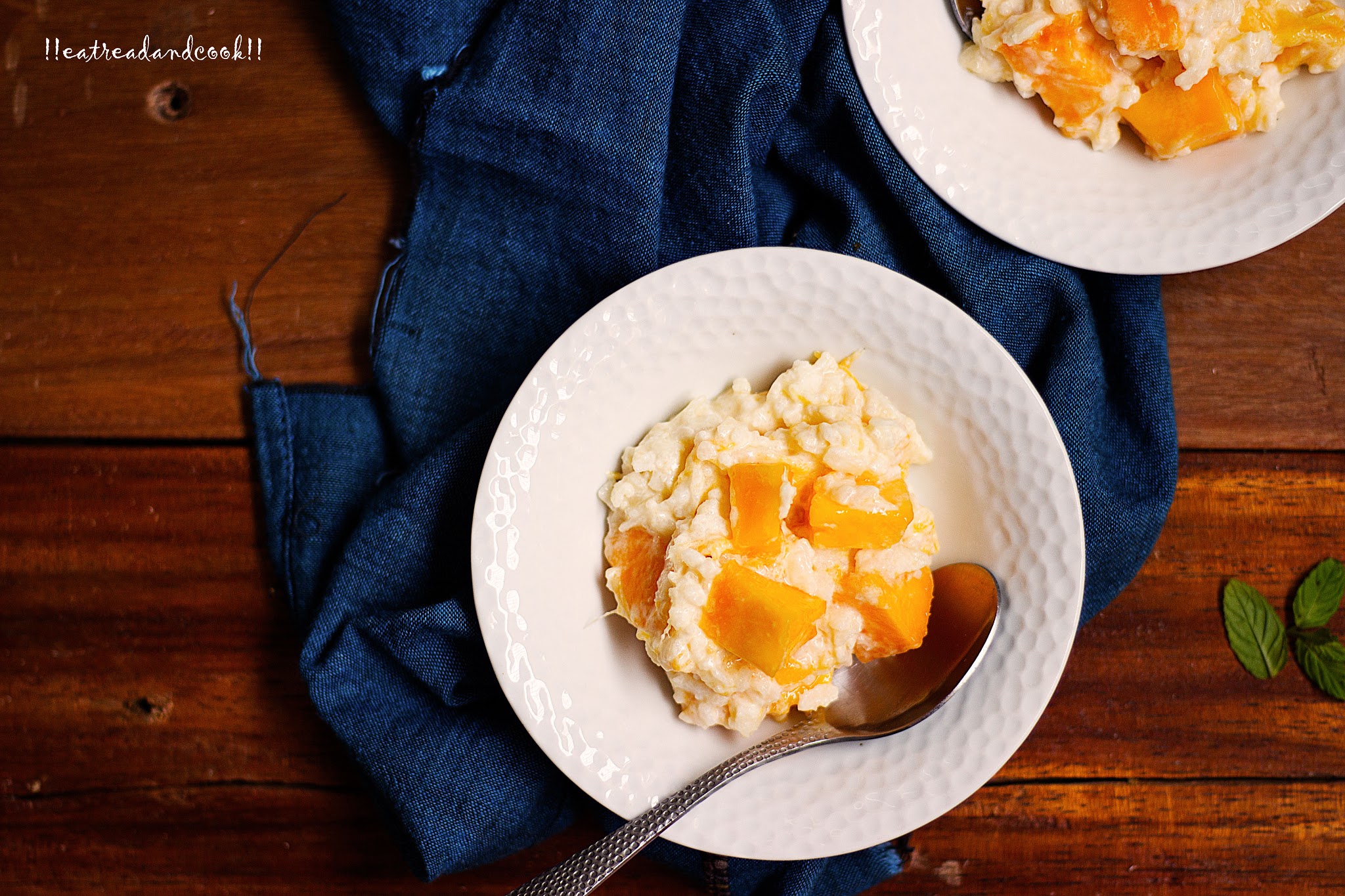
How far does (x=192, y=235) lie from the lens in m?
2.08

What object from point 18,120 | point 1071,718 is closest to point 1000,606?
point 1071,718

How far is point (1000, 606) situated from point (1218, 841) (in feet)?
2.96

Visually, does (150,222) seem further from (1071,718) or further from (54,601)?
(1071,718)

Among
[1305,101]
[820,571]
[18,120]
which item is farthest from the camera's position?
[18,120]

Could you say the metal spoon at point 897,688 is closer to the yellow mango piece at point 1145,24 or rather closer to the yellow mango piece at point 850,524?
the yellow mango piece at point 850,524

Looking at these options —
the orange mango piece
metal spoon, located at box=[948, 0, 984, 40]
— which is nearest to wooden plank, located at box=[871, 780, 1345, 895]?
the orange mango piece

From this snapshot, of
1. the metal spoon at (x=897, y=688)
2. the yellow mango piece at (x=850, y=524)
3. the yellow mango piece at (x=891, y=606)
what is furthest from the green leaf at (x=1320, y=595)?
the yellow mango piece at (x=850, y=524)

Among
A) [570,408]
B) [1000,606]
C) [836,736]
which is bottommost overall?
[836,736]

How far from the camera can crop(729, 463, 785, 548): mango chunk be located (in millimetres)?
1594

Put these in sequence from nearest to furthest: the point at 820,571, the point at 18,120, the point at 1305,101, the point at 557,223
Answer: the point at 820,571
the point at 1305,101
the point at 557,223
the point at 18,120

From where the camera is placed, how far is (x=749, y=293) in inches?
67.8

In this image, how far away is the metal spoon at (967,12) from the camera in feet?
6.17

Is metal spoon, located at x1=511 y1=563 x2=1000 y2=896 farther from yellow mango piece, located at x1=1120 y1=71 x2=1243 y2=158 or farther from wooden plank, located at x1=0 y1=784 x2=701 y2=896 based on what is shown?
yellow mango piece, located at x1=1120 y1=71 x2=1243 y2=158

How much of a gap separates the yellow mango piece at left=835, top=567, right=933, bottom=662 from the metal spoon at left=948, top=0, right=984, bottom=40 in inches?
43.5
